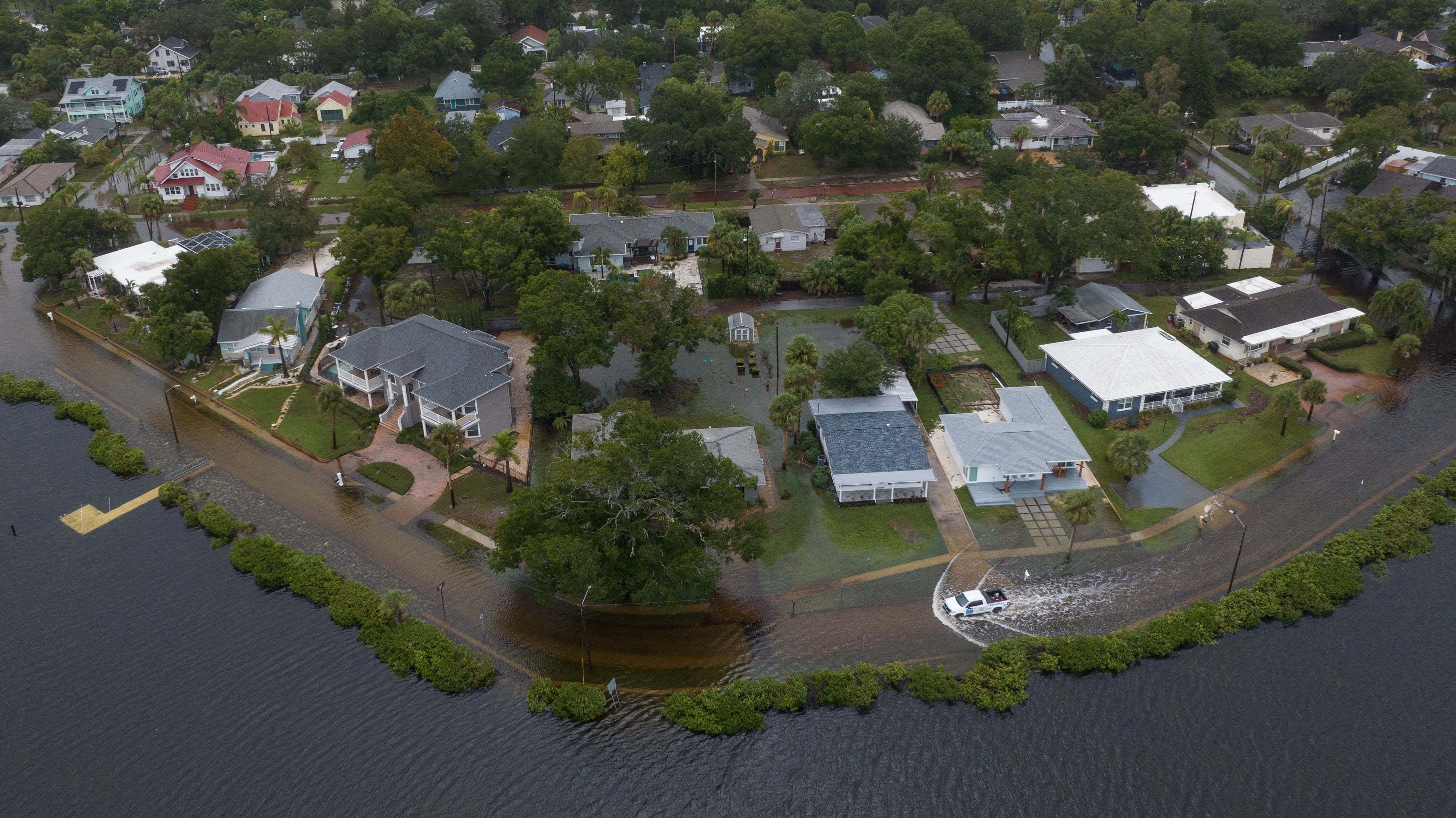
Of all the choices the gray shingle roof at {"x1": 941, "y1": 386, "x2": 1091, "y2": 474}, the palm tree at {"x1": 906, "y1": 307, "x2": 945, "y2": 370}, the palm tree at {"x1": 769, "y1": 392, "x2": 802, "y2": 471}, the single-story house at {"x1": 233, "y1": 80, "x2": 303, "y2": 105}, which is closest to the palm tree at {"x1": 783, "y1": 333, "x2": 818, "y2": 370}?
the palm tree at {"x1": 769, "y1": 392, "x2": 802, "y2": 471}

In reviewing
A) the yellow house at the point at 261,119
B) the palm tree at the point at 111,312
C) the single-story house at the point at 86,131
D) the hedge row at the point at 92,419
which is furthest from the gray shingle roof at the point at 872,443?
the single-story house at the point at 86,131

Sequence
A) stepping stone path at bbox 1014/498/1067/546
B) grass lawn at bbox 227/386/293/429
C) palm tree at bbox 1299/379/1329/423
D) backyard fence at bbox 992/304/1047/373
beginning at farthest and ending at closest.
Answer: backyard fence at bbox 992/304/1047/373 → grass lawn at bbox 227/386/293/429 → palm tree at bbox 1299/379/1329/423 → stepping stone path at bbox 1014/498/1067/546

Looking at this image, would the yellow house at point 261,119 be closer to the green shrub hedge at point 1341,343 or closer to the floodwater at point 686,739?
the floodwater at point 686,739

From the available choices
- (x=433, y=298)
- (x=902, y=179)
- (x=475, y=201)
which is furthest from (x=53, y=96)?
(x=902, y=179)

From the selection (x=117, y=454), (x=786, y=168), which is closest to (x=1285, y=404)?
(x=786, y=168)

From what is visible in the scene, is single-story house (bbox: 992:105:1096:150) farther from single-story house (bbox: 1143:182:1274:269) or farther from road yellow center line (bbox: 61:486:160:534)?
road yellow center line (bbox: 61:486:160:534)

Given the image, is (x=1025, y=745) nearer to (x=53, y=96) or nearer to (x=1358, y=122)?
(x=1358, y=122)

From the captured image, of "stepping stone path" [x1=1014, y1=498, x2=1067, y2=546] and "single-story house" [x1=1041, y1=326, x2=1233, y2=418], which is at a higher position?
"single-story house" [x1=1041, y1=326, x2=1233, y2=418]
